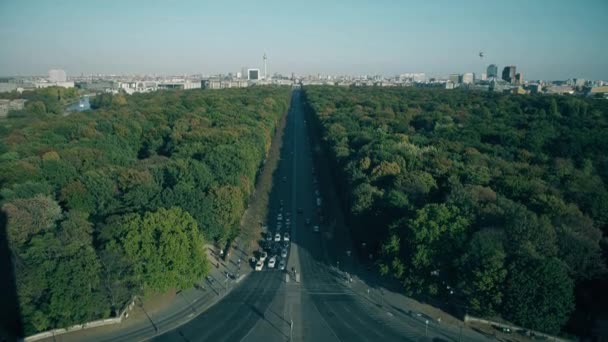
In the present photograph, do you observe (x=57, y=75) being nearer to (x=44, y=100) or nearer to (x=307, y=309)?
(x=44, y=100)

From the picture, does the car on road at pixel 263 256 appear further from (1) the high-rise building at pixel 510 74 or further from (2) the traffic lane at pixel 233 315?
(1) the high-rise building at pixel 510 74

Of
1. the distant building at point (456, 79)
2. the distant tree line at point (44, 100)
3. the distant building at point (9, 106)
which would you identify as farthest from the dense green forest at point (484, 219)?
the distant building at point (456, 79)

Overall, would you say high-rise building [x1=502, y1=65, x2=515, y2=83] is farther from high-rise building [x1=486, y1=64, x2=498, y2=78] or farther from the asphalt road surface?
the asphalt road surface

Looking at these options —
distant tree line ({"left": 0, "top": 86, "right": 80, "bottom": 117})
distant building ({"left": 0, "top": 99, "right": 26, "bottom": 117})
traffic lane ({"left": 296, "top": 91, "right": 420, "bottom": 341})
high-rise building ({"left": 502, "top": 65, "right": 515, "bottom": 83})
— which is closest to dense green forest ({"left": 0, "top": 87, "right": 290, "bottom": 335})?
traffic lane ({"left": 296, "top": 91, "right": 420, "bottom": 341})

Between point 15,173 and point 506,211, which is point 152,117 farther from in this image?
point 506,211

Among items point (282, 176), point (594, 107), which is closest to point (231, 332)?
point (282, 176)

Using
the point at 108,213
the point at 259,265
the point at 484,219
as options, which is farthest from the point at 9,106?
the point at 484,219
